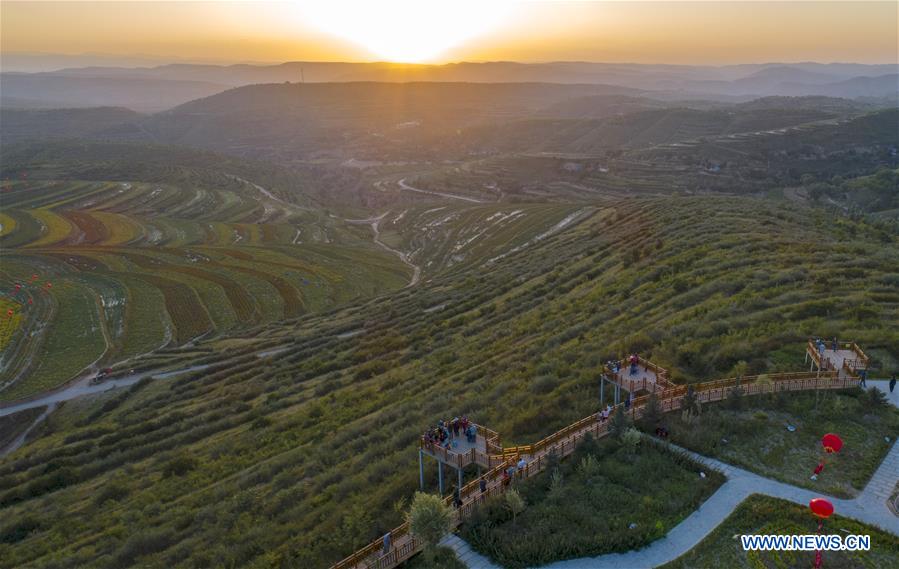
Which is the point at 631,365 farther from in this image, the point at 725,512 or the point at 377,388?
the point at 377,388

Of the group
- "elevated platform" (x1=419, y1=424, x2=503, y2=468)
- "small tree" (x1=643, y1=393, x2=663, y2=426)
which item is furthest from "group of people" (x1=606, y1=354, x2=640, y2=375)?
"elevated platform" (x1=419, y1=424, x2=503, y2=468)

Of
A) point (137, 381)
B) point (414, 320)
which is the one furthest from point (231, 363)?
point (414, 320)

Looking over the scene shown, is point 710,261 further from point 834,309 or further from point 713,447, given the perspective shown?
point 713,447

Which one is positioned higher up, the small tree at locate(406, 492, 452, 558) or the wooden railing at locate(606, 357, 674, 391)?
the wooden railing at locate(606, 357, 674, 391)

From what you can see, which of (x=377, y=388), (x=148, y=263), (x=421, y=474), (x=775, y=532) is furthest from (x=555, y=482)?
(x=148, y=263)

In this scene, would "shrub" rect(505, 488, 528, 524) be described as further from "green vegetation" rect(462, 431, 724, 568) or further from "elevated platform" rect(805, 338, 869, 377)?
"elevated platform" rect(805, 338, 869, 377)
